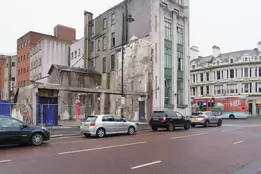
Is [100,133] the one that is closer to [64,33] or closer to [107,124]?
[107,124]

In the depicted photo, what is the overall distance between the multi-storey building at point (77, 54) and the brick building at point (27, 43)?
13.8 m

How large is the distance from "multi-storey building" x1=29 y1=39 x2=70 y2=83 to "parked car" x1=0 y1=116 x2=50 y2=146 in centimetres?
4144

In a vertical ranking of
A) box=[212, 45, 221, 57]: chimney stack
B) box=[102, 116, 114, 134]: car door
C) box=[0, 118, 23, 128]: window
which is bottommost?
box=[102, 116, 114, 134]: car door

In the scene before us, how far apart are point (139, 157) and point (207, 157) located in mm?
2337

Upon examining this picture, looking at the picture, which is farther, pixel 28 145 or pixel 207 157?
pixel 28 145

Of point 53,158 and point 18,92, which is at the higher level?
point 18,92

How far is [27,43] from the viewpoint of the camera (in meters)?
63.6

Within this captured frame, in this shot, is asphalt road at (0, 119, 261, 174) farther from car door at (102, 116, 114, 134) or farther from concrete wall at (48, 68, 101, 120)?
concrete wall at (48, 68, 101, 120)

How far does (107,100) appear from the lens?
3578 centimetres

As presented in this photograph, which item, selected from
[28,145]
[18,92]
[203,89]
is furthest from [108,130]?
[203,89]

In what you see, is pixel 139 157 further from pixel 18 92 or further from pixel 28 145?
pixel 18 92

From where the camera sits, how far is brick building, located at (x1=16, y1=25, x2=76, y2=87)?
6244cm

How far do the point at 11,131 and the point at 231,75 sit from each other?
2180 inches

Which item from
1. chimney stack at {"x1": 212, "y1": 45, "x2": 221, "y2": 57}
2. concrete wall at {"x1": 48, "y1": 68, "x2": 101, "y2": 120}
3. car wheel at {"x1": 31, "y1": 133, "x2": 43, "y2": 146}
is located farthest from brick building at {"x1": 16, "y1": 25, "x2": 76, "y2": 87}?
car wheel at {"x1": 31, "y1": 133, "x2": 43, "y2": 146}
